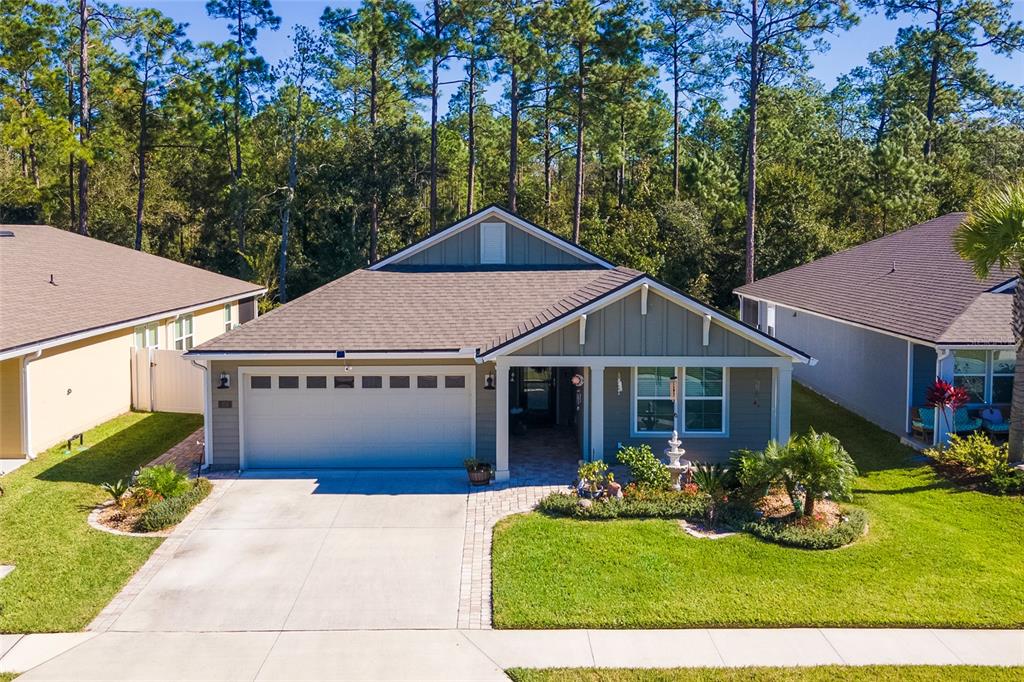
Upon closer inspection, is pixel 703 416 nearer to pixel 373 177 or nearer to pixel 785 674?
pixel 785 674

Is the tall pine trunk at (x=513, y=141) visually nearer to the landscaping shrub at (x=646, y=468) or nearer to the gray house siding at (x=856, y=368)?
the gray house siding at (x=856, y=368)

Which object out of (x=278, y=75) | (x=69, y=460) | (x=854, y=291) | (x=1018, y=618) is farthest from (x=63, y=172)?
(x=1018, y=618)

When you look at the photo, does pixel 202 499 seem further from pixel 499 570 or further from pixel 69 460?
pixel 499 570

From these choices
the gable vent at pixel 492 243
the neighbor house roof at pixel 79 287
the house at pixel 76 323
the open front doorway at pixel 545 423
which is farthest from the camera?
the gable vent at pixel 492 243

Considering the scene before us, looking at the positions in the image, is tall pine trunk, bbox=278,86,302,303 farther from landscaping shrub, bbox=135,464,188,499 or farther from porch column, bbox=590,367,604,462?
porch column, bbox=590,367,604,462

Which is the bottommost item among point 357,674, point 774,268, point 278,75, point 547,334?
point 357,674

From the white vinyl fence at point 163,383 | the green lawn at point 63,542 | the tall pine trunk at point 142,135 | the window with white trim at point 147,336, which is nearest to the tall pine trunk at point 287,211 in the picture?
the tall pine trunk at point 142,135

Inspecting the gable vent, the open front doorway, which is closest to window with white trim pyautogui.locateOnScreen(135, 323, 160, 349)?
the gable vent

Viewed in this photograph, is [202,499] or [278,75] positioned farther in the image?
[278,75]
